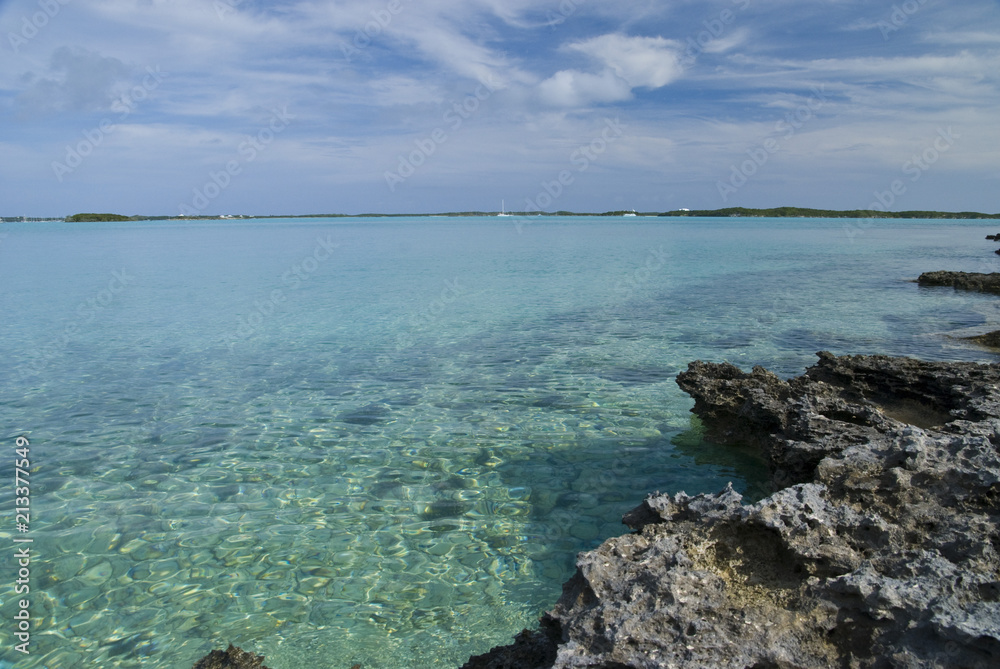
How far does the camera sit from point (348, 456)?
686 centimetres

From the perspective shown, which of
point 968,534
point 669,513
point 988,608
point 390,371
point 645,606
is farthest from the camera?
point 390,371

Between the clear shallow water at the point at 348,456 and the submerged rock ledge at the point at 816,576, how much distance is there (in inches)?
57.6

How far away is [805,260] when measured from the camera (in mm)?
36906

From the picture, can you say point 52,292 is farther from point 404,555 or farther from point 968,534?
point 968,534

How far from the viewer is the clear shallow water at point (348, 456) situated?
14.0 ft

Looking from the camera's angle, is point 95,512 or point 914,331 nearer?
point 95,512

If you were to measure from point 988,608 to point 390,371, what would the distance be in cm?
899

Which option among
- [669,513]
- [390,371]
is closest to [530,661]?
[669,513]

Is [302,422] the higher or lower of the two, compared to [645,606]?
lower
